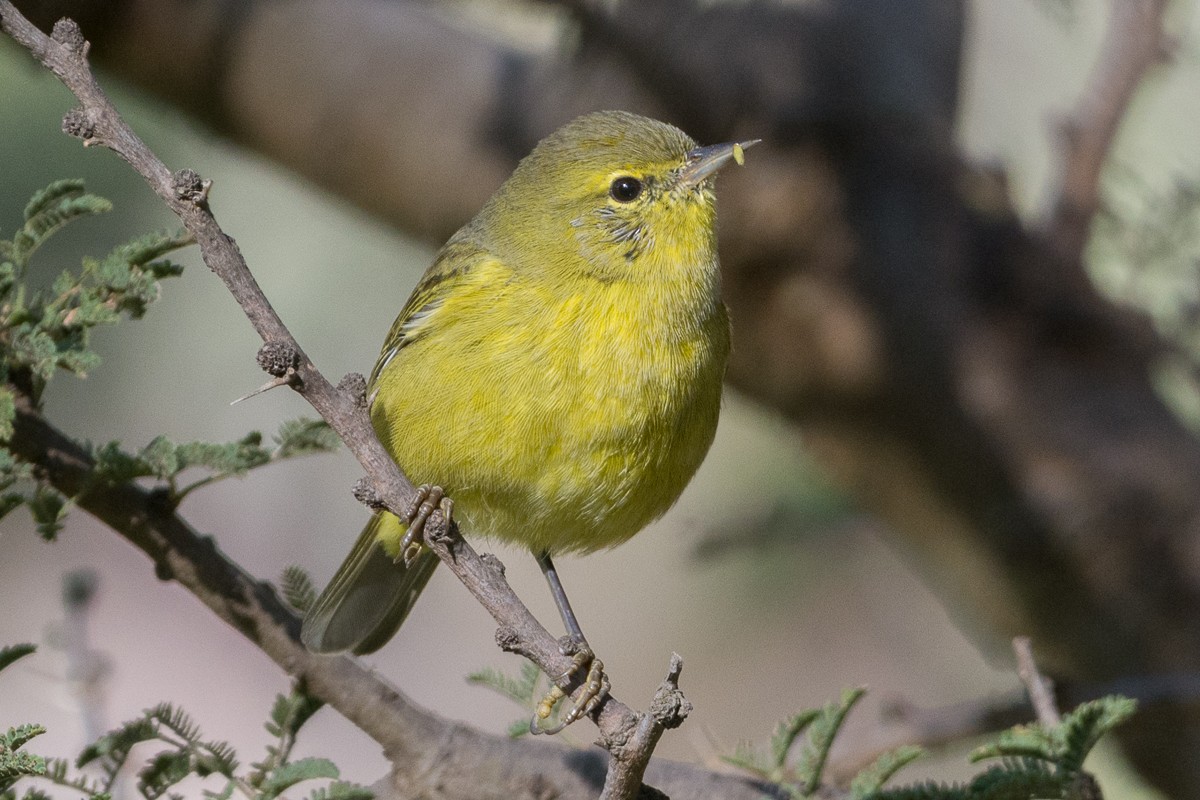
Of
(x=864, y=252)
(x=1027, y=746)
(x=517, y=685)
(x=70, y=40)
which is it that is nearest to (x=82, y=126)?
(x=70, y=40)

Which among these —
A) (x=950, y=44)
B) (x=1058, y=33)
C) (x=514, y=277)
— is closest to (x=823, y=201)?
(x=950, y=44)

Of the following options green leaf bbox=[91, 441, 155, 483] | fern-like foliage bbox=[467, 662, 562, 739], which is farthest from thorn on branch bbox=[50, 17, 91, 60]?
fern-like foliage bbox=[467, 662, 562, 739]

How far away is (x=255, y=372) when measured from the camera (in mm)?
6422

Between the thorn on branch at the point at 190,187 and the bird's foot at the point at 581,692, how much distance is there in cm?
73

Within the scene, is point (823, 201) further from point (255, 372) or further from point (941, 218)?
point (255, 372)

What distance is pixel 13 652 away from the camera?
2.12 m

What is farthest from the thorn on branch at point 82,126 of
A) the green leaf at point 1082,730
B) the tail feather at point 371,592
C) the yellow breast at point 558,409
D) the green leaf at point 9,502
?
the green leaf at point 1082,730

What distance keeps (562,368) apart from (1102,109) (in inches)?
112

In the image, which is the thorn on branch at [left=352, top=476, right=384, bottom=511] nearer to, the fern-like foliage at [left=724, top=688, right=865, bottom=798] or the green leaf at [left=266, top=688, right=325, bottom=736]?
the green leaf at [left=266, top=688, right=325, bottom=736]

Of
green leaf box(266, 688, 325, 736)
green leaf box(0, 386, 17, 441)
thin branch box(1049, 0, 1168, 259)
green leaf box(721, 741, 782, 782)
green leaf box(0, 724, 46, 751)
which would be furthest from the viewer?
thin branch box(1049, 0, 1168, 259)

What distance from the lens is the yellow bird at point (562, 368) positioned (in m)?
3.10

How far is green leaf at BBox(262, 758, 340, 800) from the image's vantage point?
2.25 m

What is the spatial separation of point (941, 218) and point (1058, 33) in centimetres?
246

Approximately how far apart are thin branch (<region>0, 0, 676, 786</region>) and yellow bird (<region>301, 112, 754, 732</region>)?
2.05ft
